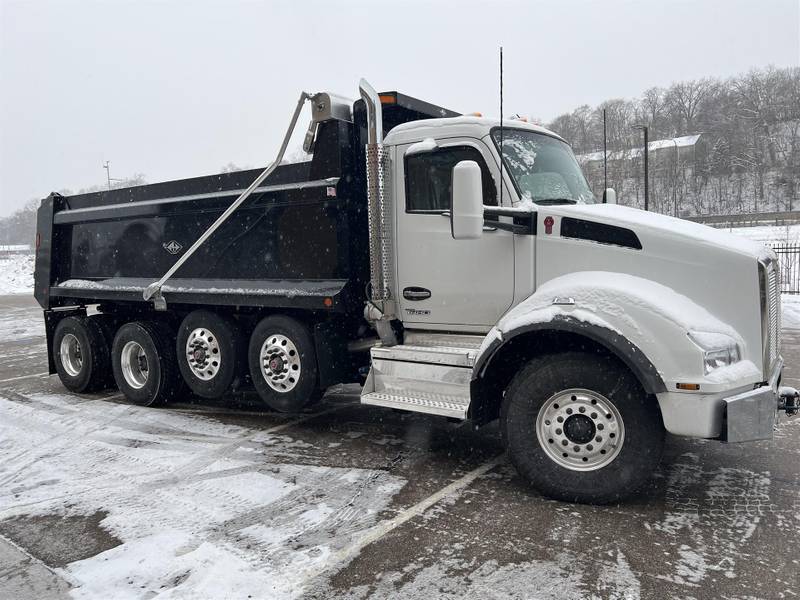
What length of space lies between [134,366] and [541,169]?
5.47m

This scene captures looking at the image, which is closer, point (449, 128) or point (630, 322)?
point (630, 322)

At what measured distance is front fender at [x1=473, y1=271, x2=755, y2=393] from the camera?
3.77m

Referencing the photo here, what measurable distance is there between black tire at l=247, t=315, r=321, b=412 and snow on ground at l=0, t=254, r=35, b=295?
3181 centimetres

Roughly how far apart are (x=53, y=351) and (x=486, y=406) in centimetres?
670

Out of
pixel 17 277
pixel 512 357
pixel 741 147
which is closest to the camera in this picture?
pixel 512 357

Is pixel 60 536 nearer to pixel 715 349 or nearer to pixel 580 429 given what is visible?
pixel 580 429

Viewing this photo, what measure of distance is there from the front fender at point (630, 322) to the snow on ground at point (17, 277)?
3478 cm

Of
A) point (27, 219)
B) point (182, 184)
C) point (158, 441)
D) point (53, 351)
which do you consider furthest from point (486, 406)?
point (27, 219)

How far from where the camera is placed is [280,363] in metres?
6.05

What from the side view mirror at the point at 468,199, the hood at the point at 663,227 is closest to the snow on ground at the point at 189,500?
the side view mirror at the point at 468,199

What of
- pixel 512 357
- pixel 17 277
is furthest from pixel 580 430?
pixel 17 277

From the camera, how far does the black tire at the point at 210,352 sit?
6.53 m

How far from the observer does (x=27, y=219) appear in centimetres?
7069

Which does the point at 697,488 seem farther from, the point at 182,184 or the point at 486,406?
the point at 182,184
